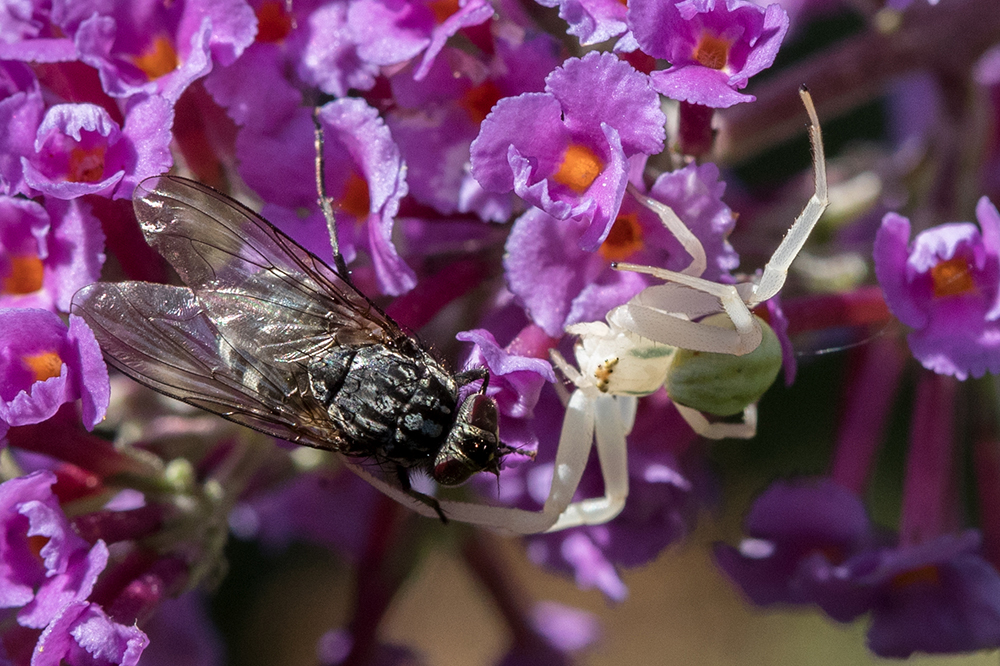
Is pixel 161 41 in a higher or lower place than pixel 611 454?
higher

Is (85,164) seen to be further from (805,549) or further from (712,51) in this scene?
(805,549)

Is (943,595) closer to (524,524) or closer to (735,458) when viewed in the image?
(524,524)

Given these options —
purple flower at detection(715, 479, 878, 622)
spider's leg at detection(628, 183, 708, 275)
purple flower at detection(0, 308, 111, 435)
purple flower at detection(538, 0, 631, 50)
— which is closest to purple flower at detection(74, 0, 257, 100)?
A: purple flower at detection(0, 308, 111, 435)

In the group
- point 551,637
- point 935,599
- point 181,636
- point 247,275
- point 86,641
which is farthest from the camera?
point 551,637

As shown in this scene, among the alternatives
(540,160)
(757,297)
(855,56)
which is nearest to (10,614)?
(540,160)

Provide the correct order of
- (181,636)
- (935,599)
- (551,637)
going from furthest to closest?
(551,637), (181,636), (935,599)

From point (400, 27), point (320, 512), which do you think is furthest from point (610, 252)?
point (320, 512)

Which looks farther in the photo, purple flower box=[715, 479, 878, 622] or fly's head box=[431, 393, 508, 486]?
purple flower box=[715, 479, 878, 622]

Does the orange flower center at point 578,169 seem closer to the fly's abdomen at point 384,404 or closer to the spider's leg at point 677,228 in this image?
the spider's leg at point 677,228

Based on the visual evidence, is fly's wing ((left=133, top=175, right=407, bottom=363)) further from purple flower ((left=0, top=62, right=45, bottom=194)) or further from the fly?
purple flower ((left=0, top=62, right=45, bottom=194))
